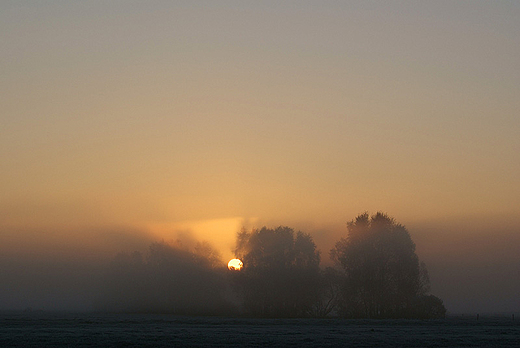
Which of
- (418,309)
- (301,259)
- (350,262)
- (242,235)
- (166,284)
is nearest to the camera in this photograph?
(418,309)

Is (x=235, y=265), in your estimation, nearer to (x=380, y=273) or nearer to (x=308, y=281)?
(x=308, y=281)

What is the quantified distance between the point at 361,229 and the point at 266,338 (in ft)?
206

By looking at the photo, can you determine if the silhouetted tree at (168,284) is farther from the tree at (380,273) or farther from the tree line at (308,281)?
the tree at (380,273)

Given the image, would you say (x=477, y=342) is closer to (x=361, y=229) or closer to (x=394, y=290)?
→ (x=394, y=290)

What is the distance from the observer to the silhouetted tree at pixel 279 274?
103m

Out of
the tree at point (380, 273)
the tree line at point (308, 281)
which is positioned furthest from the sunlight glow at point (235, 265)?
the tree at point (380, 273)

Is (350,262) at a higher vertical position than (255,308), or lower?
higher

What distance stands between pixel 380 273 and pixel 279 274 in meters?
20.2

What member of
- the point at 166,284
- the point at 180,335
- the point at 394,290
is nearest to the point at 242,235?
the point at 166,284

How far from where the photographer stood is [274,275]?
105812 mm

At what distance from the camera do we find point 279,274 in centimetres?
10575

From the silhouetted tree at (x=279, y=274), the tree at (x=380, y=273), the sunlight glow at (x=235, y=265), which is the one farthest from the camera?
the sunlight glow at (x=235, y=265)

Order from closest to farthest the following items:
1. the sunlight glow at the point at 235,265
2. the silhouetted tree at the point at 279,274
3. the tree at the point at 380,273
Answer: the tree at the point at 380,273 < the silhouetted tree at the point at 279,274 < the sunlight glow at the point at 235,265

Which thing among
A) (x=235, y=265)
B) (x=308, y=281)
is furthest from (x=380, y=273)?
(x=235, y=265)
